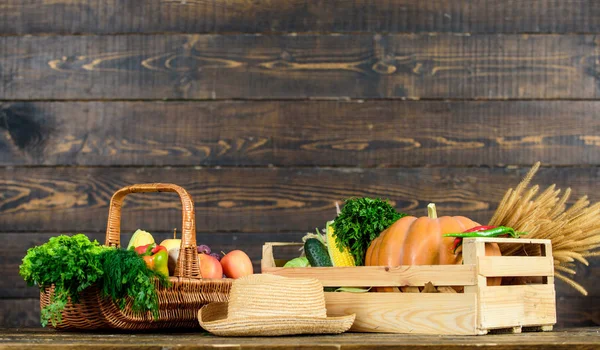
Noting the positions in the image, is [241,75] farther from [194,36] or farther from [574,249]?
[574,249]

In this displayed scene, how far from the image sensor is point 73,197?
7.68ft

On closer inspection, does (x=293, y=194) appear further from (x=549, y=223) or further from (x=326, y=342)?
(x=326, y=342)

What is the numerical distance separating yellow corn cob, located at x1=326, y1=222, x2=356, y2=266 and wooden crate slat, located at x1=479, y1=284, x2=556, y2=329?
37cm

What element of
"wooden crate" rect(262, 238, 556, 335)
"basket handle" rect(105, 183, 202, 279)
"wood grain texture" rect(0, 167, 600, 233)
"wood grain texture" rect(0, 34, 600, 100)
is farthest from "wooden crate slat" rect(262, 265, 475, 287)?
"wood grain texture" rect(0, 34, 600, 100)

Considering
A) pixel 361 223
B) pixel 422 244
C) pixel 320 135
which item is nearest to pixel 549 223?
pixel 422 244

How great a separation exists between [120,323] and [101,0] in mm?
1189

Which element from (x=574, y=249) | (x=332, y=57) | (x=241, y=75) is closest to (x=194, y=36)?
(x=241, y=75)

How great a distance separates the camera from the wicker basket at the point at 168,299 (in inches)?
61.3

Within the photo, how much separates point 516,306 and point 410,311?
22 centimetres

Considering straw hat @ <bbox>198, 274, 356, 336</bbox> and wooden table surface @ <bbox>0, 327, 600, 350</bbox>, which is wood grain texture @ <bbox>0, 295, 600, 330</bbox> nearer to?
wooden table surface @ <bbox>0, 327, 600, 350</bbox>

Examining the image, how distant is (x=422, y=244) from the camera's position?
5.10 feet

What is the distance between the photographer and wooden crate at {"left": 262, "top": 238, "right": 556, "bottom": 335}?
145cm

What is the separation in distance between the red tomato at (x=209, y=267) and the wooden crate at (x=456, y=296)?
0.23 metres

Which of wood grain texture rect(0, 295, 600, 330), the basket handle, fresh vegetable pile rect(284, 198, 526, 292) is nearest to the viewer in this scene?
fresh vegetable pile rect(284, 198, 526, 292)
